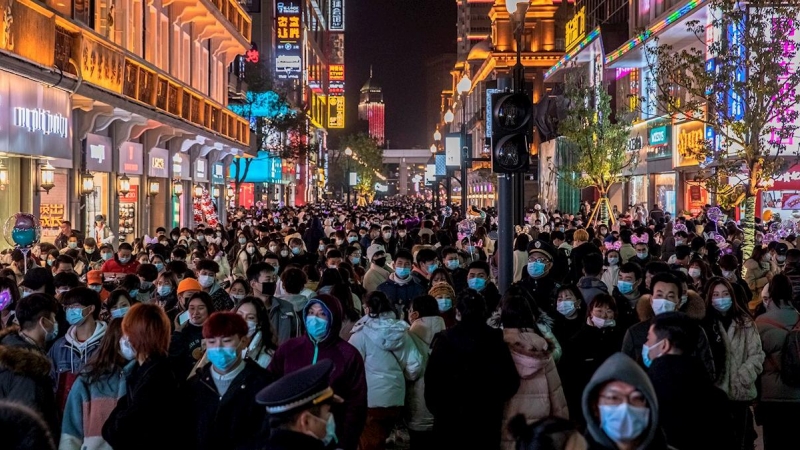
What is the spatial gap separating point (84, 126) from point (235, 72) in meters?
34.8

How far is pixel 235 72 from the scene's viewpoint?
57031 mm

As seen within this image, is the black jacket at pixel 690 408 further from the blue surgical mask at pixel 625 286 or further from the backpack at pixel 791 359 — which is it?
the blue surgical mask at pixel 625 286

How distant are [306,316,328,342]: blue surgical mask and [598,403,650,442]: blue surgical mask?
2.93 m

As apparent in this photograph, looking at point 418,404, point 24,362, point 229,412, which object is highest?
point 24,362

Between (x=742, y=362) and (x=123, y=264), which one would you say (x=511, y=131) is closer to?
(x=742, y=362)

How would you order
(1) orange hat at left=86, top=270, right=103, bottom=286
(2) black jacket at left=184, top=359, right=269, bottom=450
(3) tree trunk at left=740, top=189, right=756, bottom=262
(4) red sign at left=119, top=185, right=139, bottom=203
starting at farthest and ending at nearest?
1. (4) red sign at left=119, top=185, right=139, bottom=203
2. (3) tree trunk at left=740, top=189, right=756, bottom=262
3. (1) orange hat at left=86, top=270, right=103, bottom=286
4. (2) black jacket at left=184, top=359, right=269, bottom=450

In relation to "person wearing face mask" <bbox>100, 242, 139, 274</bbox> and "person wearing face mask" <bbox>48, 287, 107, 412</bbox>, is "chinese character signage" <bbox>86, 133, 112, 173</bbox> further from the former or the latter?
"person wearing face mask" <bbox>48, 287, 107, 412</bbox>

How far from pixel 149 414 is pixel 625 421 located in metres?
2.75

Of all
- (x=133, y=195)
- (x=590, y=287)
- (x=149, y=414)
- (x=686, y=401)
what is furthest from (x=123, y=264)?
(x=133, y=195)

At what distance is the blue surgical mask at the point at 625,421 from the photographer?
383 cm

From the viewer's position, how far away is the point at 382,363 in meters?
7.64

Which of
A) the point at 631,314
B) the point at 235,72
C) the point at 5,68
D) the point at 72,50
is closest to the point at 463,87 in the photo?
the point at 72,50

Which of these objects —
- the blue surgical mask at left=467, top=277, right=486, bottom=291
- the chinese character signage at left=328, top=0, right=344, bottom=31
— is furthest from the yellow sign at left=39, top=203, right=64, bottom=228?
the chinese character signage at left=328, top=0, right=344, bottom=31

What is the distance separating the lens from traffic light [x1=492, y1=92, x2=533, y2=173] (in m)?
11.1
